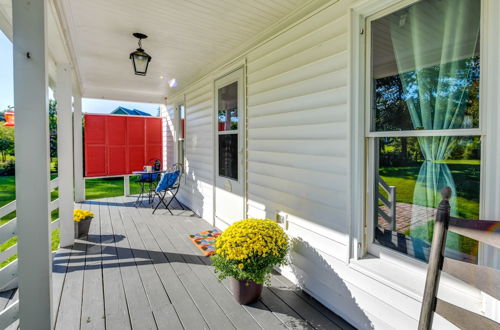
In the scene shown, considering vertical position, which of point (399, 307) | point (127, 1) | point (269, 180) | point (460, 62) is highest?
point (127, 1)

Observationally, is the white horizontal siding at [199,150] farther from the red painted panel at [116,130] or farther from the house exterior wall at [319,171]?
the red painted panel at [116,130]

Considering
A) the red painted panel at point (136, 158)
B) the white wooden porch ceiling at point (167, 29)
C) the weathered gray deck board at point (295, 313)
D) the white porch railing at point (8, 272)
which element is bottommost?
the weathered gray deck board at point (295, 313)

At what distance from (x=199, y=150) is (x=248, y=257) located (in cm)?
329

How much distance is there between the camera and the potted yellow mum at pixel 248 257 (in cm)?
224

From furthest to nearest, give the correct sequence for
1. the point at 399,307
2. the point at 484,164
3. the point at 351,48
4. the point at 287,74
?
the point at 287,74 → the point at 351,48 → the point at 399,307 → the point at 484,164

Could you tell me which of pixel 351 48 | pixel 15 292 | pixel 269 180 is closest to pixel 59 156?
pixel 15 292

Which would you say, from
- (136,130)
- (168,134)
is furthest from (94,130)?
(168,134)

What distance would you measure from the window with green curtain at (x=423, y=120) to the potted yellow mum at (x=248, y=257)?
82 cm

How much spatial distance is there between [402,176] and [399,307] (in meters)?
0.82

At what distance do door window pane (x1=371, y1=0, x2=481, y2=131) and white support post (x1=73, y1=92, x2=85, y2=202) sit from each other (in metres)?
6.01

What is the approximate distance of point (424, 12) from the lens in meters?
1.64

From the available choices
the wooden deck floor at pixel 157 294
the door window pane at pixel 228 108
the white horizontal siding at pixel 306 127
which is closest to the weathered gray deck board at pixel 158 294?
the wooden deck floor at pixel 157 294

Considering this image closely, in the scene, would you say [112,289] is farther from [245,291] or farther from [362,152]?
[362,152]

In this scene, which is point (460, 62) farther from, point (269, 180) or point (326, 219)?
point (269, 180)
